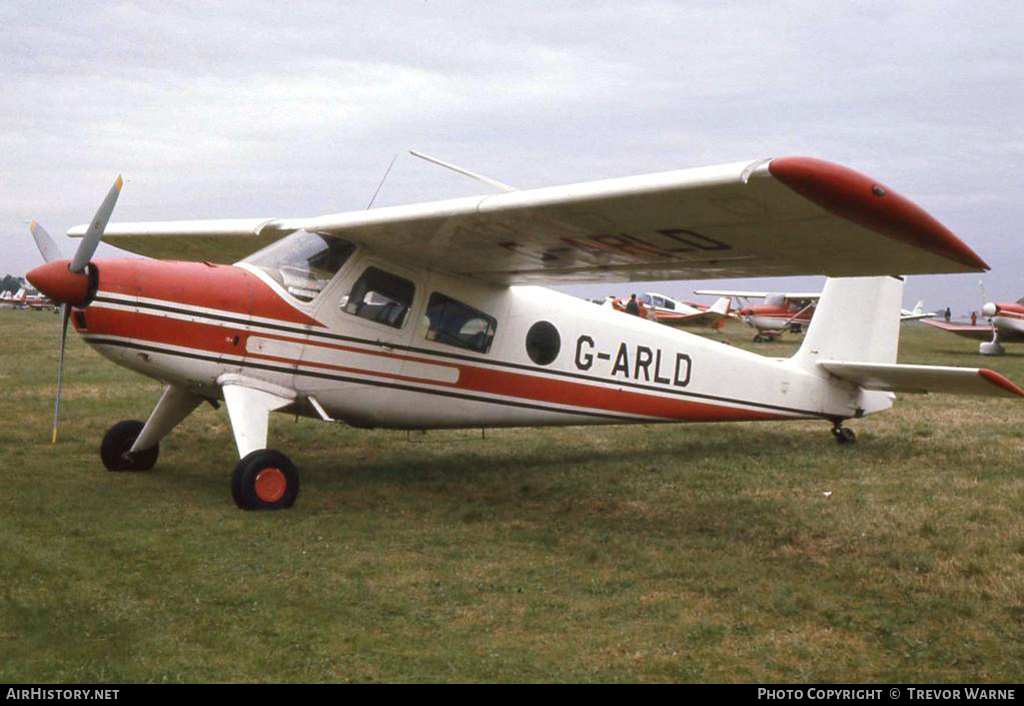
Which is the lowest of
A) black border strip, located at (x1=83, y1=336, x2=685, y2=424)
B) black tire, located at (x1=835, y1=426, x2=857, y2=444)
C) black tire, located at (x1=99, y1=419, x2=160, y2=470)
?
black tire, located at (x1=99, y1=419, x2=160, y2=470)

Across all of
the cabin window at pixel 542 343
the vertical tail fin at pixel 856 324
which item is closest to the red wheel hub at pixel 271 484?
the cabin window at pixel 542 343

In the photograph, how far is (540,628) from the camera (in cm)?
454

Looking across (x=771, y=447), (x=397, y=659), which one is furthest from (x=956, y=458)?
(x=397, y=659)

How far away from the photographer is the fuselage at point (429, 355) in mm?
7055

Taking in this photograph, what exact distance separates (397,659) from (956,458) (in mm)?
6690

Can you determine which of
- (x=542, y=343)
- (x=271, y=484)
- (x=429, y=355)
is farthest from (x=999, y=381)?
(x=271, y=484)

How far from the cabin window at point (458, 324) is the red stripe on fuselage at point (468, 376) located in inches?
8.0

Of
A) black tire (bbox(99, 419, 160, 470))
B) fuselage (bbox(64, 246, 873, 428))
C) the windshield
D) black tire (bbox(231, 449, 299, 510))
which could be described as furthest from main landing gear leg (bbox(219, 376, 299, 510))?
black tire (bbox(99, 419, 160, 470))

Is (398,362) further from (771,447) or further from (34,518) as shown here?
(771,447)

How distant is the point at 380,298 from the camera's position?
7.94 m

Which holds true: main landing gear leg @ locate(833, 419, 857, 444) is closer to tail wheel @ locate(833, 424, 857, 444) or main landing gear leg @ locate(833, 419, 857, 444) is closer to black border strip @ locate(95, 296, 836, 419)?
tail wheel @ locate(833, 424, 857, 444)

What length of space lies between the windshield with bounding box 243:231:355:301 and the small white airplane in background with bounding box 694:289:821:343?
2802cm

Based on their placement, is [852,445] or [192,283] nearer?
[192,283]

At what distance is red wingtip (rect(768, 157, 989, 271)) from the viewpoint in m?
4.60
